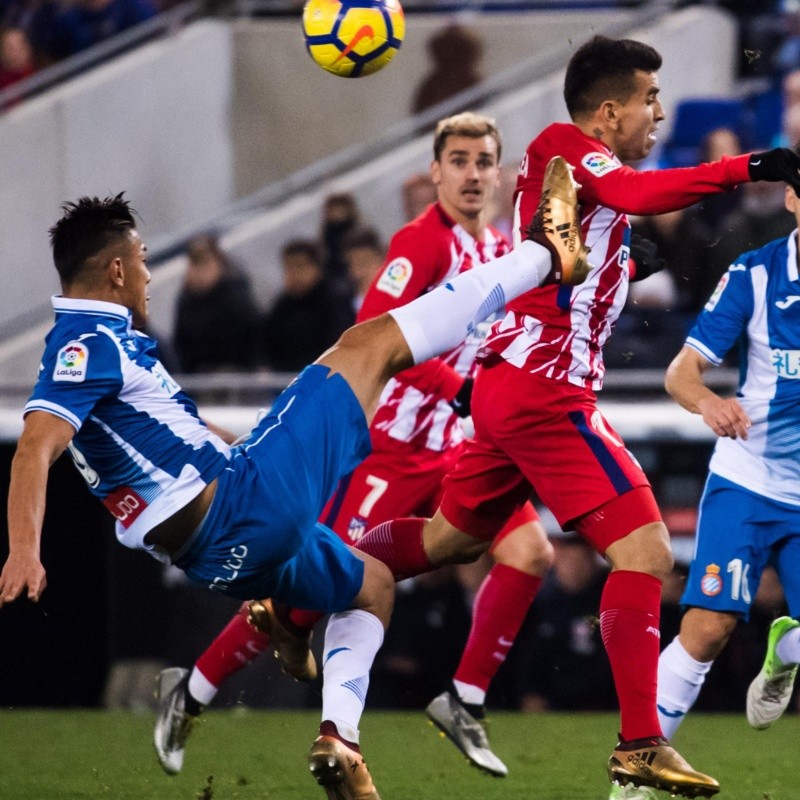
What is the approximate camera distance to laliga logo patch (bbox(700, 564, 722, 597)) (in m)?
5.24

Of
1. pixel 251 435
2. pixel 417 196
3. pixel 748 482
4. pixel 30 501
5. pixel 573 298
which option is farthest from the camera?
pixel 417 196

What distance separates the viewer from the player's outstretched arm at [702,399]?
5020mm

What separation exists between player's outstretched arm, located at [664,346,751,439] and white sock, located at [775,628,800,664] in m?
0.81

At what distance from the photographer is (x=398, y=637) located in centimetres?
848

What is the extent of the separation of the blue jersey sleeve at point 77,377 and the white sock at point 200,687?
2007 mm

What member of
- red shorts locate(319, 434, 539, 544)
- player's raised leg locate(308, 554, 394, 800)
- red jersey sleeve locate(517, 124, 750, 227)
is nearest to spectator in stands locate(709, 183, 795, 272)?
red shorts locate(319, 434, 539, 544)

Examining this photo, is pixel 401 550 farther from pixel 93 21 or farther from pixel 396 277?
pixel 93 21

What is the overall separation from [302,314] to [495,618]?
4.21 meters

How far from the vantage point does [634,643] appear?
4.77 m

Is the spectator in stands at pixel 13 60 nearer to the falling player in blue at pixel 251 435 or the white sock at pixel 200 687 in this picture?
the white sock at pixel 200 687

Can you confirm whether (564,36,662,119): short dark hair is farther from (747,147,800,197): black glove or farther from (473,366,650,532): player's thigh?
(473,366,650,532): player's thigh

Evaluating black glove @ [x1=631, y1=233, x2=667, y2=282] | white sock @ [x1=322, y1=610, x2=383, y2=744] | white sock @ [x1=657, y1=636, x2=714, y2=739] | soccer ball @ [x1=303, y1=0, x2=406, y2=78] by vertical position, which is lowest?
white sock @ [x1=657, y1=636, x2=714, y2=739]

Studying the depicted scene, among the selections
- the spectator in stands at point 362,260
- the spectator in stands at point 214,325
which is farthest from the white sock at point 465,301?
the spectator in stands at point 214,325

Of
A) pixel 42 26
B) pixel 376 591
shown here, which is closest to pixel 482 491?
pixel 376 591
